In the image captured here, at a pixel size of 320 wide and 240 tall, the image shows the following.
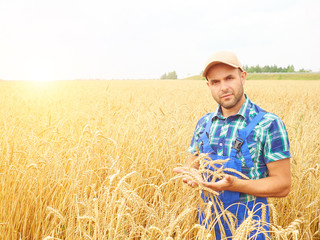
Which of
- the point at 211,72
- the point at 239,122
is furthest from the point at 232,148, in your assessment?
the point at 211,72

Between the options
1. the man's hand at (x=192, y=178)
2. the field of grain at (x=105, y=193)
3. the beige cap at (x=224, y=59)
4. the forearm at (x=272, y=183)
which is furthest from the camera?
the beige cap at (x=224, y=59)

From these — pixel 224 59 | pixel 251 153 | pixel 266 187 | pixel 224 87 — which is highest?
pixel 224 59

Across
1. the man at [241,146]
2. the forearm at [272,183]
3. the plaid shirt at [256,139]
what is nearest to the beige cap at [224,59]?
the man at [241,146]

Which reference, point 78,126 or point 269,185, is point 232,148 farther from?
point 78,126

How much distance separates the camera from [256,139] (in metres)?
1.26

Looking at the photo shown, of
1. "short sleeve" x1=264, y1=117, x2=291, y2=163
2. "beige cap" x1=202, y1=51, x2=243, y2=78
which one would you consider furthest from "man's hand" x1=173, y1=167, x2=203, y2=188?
"beige cap" x1=202, y1=51, x2=243, y2=78

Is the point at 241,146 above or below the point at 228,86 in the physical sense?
below

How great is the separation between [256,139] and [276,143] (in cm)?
9

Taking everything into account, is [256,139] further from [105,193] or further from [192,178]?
[105,193]

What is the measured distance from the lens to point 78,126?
299 cm

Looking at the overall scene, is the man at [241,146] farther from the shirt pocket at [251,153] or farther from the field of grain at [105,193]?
the field of grain at [105,193]

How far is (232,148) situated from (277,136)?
203mm

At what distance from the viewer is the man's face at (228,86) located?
1.34 m

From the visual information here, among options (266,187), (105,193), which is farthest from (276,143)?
(105,193)
